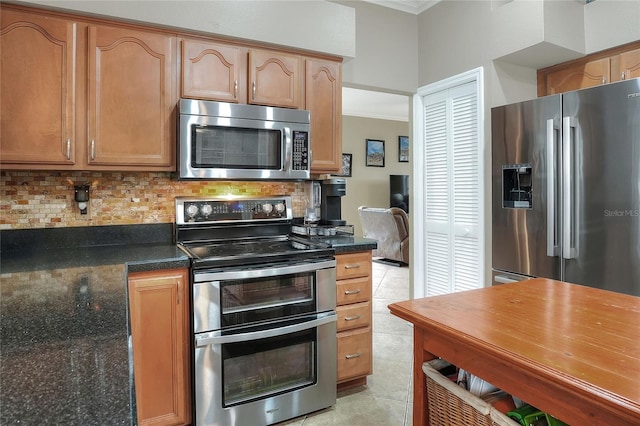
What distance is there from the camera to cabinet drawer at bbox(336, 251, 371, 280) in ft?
7.54

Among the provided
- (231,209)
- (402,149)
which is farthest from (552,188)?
(402,149)

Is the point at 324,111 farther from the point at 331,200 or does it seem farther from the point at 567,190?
the point at 567,190

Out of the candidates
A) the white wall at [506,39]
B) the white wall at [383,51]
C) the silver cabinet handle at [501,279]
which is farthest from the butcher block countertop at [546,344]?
the white wall at [383,51]

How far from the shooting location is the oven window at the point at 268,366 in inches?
77.3

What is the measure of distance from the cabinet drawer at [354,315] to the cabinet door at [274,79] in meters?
1.34

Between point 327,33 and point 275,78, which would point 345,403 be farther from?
point 327,33

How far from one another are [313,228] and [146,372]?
127 cm

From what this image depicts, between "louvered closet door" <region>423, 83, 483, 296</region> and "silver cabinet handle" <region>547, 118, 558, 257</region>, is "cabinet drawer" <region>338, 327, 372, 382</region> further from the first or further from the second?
"silver cabinet handle" <region>547, 118, 558, 257</region>

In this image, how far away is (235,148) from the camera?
7.50 ft

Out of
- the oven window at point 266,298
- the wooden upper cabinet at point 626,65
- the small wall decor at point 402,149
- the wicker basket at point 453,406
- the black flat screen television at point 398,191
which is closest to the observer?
the wicker basket at point 453,406

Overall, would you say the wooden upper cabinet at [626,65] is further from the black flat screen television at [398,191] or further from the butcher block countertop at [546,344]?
the black flat screen television at [398,191]

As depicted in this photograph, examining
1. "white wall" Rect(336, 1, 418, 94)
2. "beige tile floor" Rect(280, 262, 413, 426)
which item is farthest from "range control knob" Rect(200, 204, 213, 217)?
"white wall" Rect(336, 1, 418, 94)

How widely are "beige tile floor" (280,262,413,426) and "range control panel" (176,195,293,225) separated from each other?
4.05 ft

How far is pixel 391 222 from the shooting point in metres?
6.02
